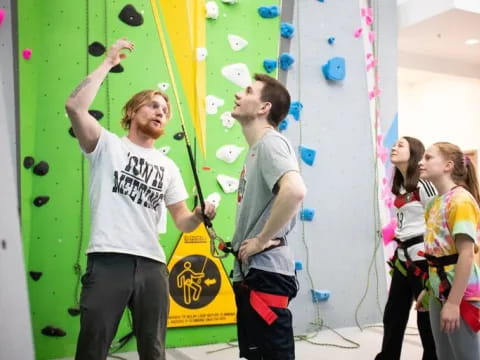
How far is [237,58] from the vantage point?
3.35m

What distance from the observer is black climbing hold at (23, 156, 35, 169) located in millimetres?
2742

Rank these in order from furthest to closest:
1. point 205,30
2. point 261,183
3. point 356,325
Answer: point 356,325 < point 205,30 < point 261,183

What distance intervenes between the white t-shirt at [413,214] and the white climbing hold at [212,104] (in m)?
1.26

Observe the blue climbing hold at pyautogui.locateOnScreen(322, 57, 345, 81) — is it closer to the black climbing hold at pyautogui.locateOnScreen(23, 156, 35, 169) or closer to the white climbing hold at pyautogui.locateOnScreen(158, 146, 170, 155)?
the white climbing hold at pyautogui.locateOnScreen(158, 146, 170, 155)

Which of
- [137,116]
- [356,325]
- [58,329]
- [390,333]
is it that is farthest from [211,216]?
[356,325]

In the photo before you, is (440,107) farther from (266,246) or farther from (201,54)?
(266,246)

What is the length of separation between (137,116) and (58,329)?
4.63 ft

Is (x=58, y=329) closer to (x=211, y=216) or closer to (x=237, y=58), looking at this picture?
Answer: (x=211, y=216)

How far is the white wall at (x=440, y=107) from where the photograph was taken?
6379 millimetres

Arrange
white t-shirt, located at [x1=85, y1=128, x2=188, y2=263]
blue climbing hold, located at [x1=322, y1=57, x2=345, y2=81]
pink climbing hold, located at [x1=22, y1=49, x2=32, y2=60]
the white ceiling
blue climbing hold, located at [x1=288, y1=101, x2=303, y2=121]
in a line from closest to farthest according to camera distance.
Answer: white t-shirt, located at [x1=85, y1=128, x2=188, y2=263] → pink climbing hold, located at [x1=22, y1=49, x2=32, y2=60] → blue climbing hold, located at [x1=288, y1=101, x2=303, y2=121] → blue climbing hold, located at [x1=322, y1=57, x2=345, y2=81] → the white ceiling

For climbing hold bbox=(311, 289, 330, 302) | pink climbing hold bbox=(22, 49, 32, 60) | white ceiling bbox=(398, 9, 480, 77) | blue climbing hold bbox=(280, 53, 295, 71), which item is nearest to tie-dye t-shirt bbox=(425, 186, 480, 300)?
climbing hold bbox=(311, 289, 330, 302)

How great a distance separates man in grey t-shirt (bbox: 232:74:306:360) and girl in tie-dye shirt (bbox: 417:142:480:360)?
564 millimetres

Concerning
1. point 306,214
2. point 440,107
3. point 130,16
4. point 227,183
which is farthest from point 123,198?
point 440,107

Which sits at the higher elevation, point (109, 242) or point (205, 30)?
point (205, 30)
